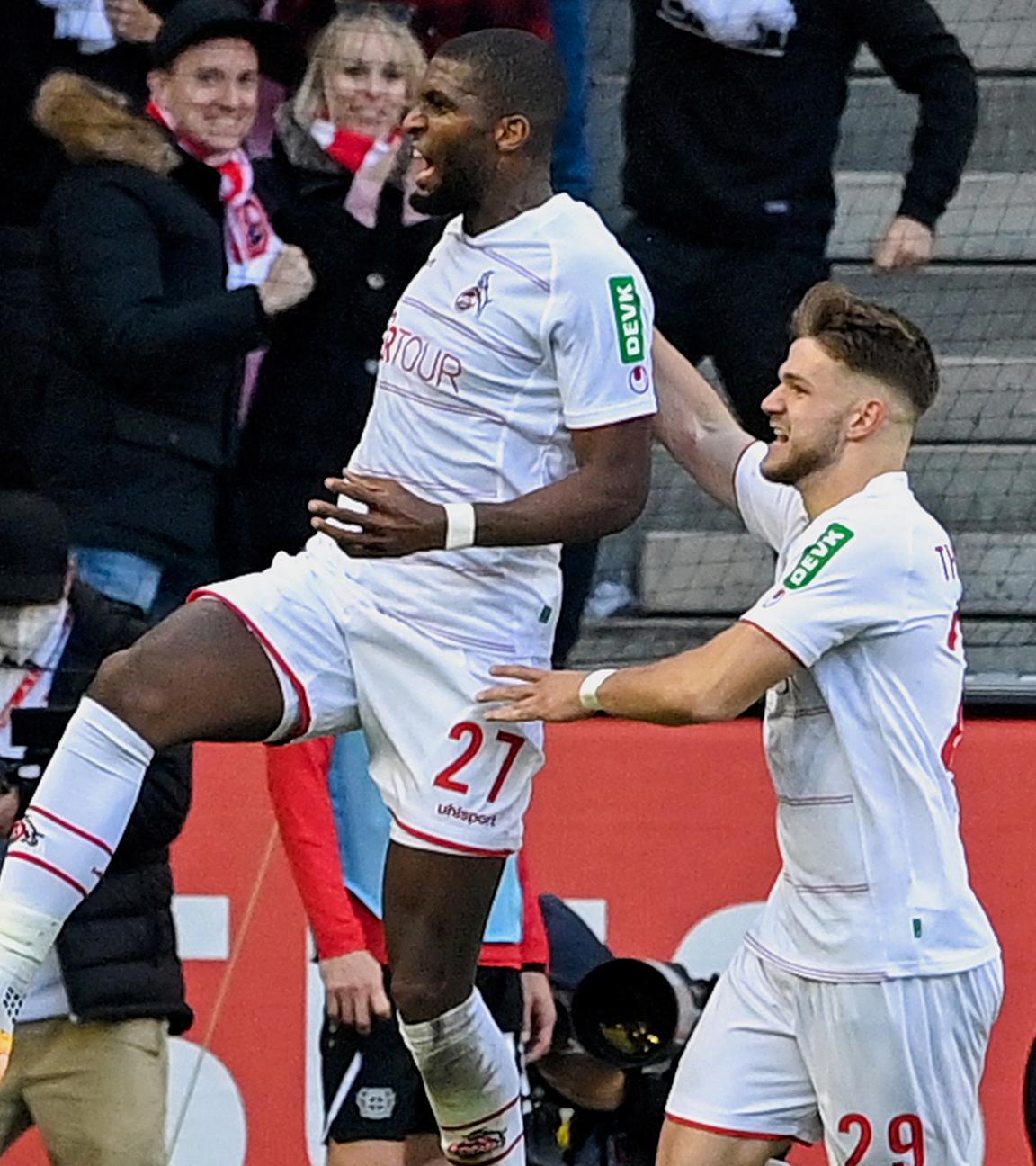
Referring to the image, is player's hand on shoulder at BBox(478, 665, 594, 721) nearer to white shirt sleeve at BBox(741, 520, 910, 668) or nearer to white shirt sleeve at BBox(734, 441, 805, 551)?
white shirt sleeve at BBox(741, 520, 910, 668)

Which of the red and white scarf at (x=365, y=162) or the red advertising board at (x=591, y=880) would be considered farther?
the red advertising board at (x=591, y=880)

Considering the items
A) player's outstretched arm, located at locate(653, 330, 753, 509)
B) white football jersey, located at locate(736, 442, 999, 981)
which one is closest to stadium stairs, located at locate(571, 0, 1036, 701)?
player's outstretched arm, located at locate(653, 330, 753, 509)

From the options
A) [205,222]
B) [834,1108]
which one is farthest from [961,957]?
[205,222]

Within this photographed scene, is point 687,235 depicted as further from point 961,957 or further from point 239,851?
point 961,957

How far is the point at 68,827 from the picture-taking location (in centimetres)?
396

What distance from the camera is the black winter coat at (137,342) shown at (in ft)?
17.7

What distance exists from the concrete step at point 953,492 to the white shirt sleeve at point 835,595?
157cm

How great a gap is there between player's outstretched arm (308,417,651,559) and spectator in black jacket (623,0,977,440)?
1441 mm

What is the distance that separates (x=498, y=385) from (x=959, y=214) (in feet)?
6.09

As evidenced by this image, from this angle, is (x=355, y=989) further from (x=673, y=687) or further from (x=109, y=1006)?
(x=673, y=687)

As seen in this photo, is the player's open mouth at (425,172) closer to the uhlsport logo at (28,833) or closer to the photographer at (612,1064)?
the uhlsport logo at (28,833)

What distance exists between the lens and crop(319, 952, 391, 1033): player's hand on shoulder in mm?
4672

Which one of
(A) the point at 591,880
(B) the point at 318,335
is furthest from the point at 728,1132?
(B) the point at 318,335

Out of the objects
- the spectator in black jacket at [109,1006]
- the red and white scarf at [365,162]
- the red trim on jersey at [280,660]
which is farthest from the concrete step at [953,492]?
the red trim on jersey at [280,660]
